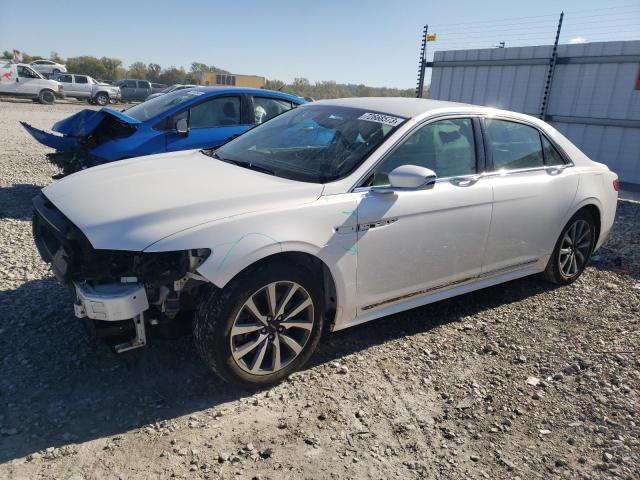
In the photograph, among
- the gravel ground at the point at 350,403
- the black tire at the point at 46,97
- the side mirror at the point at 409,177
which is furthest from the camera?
the black tire at the point at 46,97

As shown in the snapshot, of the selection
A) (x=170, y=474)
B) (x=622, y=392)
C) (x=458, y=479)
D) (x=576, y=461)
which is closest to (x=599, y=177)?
(x=622, y=392)

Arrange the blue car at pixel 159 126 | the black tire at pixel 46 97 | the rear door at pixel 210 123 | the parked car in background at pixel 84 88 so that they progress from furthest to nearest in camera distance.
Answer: the parked car in background at pixel 84 88 < the black tire at pixel 46 97 < the rear door at pixel 210 123 < the blue car at pixel 159 126

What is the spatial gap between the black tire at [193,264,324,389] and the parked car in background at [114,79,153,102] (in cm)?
3280

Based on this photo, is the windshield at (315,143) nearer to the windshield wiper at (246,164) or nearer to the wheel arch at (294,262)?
the windshield wiper at (246,164)

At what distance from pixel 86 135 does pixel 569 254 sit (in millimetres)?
5848

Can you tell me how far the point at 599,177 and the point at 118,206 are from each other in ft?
14.3

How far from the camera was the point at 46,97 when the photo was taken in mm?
24969

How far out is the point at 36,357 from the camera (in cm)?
325

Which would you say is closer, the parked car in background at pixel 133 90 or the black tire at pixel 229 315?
the black tire at pixel 229 315

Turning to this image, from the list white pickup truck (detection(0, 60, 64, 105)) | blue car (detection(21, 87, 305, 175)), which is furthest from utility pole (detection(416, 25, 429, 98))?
white pickup truck (detection(0, 60, 64, 105))

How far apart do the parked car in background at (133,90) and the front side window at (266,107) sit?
28.0 metres

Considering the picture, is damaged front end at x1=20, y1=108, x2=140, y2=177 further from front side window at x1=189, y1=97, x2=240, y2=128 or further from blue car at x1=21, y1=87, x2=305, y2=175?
front side window at x1=189, y1=97, x2=240, y2=128

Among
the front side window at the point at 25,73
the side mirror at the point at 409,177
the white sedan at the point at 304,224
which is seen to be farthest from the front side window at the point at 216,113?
the front side window at the point at 25,73

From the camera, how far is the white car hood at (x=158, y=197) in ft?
8.73
